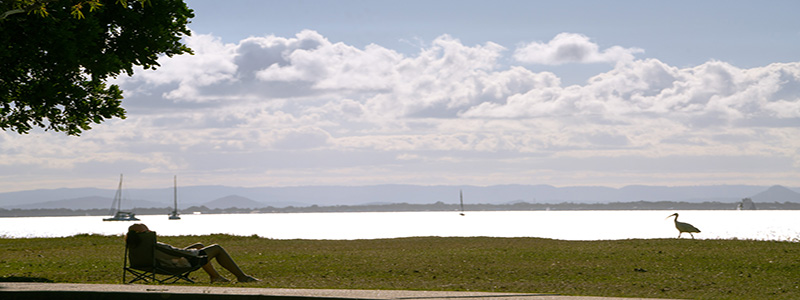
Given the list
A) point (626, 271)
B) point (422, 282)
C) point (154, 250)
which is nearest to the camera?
point (154, 250)

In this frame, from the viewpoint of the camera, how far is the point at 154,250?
1434 centimetres

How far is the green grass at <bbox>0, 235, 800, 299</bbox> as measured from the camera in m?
14.6

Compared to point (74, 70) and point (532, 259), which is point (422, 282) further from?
point (74, 70)

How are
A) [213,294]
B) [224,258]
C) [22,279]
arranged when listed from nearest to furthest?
1. [213,294]
2. [224,258]
3. [22,279]

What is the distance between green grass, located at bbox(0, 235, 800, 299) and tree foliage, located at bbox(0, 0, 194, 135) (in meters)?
3.82

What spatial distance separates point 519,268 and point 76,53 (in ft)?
36.4

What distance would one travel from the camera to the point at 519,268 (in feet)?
59.0

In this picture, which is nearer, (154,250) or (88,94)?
(154,250)

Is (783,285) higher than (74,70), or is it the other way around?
(74,70)

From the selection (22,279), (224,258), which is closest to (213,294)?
(224,258)

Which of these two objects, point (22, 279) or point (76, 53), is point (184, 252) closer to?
point (22, 279)

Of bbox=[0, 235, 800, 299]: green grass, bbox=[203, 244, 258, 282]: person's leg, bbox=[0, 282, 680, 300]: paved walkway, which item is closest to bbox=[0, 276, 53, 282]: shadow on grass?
bbox=[0, 235, 800, 299]: green grass

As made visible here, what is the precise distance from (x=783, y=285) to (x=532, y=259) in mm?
6291

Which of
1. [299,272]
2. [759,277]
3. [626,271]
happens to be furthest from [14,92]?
[759,277]
